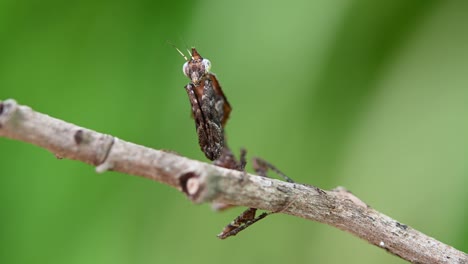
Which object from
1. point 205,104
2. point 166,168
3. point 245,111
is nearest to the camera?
point 166,168

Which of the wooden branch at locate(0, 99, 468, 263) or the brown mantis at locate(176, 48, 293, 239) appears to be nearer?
the wooden branch at locate(0, 99, 468, 263)

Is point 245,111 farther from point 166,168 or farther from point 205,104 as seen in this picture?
point 166,168

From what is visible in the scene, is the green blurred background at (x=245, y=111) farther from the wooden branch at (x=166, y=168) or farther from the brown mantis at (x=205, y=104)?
the wooden branch at (x=166, y=168)

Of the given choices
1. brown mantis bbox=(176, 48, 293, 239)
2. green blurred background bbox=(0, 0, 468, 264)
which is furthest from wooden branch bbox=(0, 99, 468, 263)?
green blurred background bbox=(0, 0, 468, 264)

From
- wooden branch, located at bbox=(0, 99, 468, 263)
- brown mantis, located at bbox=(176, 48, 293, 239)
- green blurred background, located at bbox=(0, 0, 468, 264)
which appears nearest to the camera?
wooden branch, located at bbox=(0, 99, 468, 263)

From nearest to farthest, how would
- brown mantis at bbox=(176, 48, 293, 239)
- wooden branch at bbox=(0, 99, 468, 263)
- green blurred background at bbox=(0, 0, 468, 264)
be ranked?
1. wooden branch at bbox=(0, 99, 468, 263)
2. brown mantis at bbox=(176, 48, 293, 239)
3. green blurred background at bbox=(0, 0, 468, 264)

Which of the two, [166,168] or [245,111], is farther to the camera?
[245,111]

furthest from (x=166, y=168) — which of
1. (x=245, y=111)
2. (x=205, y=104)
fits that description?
(x=245, y=111)

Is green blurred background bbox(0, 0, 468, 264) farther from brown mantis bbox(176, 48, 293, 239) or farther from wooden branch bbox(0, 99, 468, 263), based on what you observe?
wooden branch bbox(0, 99, 468, 263)

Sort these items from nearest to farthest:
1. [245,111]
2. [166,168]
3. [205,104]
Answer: [166,168] → [205,104] → [245,111]
